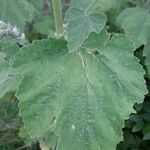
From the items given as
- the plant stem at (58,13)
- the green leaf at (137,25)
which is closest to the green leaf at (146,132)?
the green leaf at (137,25)

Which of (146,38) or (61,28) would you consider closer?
(61,28)

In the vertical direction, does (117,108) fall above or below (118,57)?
below

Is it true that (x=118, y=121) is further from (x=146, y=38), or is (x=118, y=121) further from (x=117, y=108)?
(x=146, y=38)

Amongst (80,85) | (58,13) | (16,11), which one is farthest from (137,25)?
(80,85)

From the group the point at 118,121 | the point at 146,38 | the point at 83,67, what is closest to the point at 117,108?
the point at 118,121

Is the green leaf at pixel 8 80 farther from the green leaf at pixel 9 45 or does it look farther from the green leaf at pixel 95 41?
the green leaf at pixel 95 41

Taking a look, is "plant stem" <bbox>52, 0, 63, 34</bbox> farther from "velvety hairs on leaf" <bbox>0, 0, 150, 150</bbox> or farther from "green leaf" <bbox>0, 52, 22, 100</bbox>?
"green leaf" <bbox>0, 52, 22, 100</bbox>

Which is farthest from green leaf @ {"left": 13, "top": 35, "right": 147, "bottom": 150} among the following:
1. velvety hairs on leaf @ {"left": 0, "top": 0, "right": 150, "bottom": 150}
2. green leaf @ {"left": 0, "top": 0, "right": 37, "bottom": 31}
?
green leaf @ {"left": 0, "top": 0, "right": 37, "bottom": 31}
